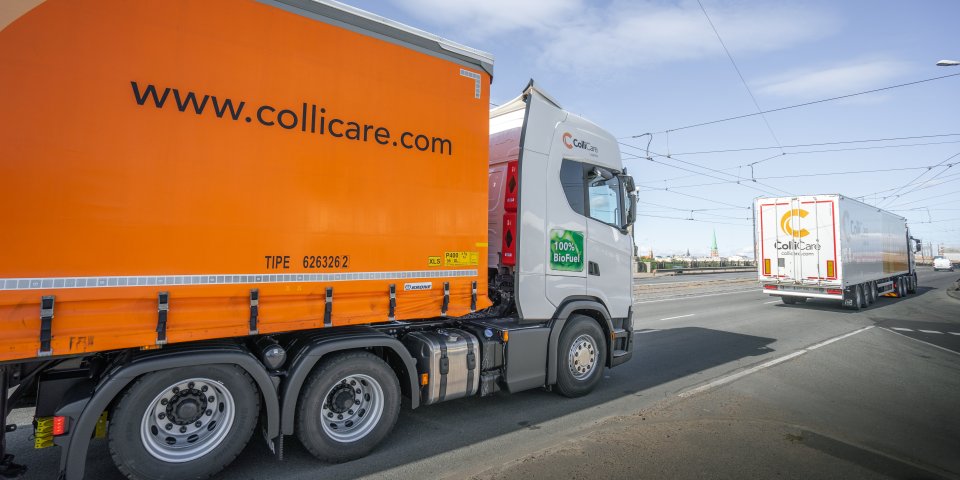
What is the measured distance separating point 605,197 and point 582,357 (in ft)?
7.17

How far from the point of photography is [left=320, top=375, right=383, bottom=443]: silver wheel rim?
389cm

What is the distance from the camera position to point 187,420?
329 cm

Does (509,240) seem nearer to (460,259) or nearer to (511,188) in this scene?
(511,188)

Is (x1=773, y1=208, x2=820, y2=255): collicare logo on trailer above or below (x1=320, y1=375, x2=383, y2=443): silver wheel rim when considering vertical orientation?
above

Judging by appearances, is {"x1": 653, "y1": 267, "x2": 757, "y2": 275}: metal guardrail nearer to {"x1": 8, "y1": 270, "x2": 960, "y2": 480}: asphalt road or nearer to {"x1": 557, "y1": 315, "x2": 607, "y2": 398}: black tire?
{"x1": 8, "y1": 270, "x2": 960, "y2": 480}: asphalt road

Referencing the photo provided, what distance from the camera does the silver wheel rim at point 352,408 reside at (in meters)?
3.89

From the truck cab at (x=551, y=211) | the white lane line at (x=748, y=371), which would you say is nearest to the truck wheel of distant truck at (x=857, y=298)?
the white lane line at (x=748, y=371)

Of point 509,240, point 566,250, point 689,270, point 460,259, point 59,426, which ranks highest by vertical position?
point 509,240

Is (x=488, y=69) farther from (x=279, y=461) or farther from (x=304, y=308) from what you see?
(x=279, y=461)

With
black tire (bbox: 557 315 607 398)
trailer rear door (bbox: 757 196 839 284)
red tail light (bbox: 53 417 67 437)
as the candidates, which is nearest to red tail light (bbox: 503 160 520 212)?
black tire (bbox: 557 315 607 398)

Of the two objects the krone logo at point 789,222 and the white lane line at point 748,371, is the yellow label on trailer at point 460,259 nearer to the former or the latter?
the white lane line at point 748,371

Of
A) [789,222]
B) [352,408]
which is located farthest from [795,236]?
[352,408]

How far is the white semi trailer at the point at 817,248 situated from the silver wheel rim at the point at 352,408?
54.4 feet

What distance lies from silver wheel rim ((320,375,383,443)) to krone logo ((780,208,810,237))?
54.8ft
